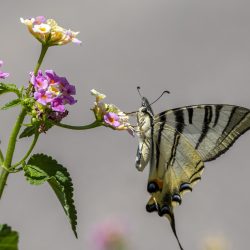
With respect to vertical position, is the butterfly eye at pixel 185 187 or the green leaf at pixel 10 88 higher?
the green leaf at pixel 10 88

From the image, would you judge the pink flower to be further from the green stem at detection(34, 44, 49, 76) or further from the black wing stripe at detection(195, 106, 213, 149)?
the black wing stripe at detection(195, 106, 213, 149)

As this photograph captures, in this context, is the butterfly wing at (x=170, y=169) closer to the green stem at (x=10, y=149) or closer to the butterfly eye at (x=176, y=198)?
the butterfly eye at (x=176, y=198)

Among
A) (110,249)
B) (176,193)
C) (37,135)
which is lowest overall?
(110,249)

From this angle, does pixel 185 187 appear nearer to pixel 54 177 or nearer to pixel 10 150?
pixel 54 177

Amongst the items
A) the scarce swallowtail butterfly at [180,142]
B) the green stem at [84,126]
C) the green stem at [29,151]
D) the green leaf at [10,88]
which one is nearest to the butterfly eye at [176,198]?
the scarce swallowtail butterfly at [180,142]

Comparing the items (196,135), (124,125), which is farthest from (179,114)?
(124,125)

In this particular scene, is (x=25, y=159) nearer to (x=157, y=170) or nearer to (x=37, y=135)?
(x=37, y=135)
